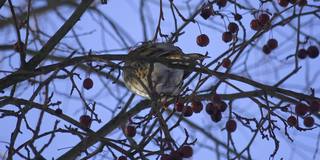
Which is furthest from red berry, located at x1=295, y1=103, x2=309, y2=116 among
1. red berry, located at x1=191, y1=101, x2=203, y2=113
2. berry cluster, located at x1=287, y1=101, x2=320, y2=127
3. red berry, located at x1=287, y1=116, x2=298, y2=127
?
red berry, located at x1=191, y1=101, x2=203, y2=113

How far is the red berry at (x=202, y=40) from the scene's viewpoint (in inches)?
135

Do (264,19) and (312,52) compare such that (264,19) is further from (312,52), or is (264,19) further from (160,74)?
(160,74)

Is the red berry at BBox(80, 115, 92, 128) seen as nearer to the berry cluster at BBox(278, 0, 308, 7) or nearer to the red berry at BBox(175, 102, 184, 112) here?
the red berry at BBox(175, 102, 184, 112)

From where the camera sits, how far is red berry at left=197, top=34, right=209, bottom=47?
3.44 m

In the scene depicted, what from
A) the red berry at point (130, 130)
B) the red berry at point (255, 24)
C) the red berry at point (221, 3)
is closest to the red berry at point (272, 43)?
the red berry at point (255, 24)

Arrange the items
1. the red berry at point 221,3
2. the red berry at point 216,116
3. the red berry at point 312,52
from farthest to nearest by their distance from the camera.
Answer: the red berry at point 312,52 → the red berry at point 221,3 → the red berry at point 216,116

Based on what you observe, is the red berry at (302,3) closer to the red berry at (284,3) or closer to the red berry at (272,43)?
the red berry at (284,3)

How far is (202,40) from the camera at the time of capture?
135 inches

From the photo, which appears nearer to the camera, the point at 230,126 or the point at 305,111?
the point at 305,111

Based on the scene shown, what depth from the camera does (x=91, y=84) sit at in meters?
3.29

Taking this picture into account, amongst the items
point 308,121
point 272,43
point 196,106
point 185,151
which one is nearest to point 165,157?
point 185,151

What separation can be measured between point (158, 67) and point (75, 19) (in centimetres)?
108

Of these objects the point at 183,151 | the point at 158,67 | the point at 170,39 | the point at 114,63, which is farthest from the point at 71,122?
the point at 158,67

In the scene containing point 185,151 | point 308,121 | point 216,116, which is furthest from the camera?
point 308,121
